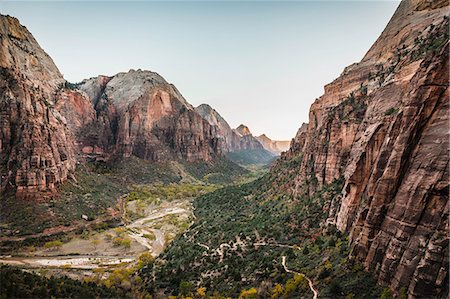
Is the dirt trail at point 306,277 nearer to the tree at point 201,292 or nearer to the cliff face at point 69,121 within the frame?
the tree at point 201,292

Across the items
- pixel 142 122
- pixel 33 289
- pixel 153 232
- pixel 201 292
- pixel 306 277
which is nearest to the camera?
pixel 33 289

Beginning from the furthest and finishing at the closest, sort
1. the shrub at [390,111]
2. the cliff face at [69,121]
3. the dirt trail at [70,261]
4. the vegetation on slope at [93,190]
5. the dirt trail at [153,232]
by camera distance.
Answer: the cliff face at [69,121]
the vegetation on slope at [93,190]
the dirt trail at [153,232]
the dirt trail at [70,261]
the shrub at [390,111]

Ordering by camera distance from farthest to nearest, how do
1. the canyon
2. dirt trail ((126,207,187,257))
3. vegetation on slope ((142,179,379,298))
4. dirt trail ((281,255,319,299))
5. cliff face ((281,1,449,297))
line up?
1. dirt trail ((126,207,187,257))
2. vegetation on slope ((142,179,379,298))
3. dirt trail ((281,255,319,299))
4. the canyon
5. cliff face ((281,1,449,297))

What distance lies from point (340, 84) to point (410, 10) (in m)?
17.4

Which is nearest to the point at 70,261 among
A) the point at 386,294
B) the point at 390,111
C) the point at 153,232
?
the point at 153,232

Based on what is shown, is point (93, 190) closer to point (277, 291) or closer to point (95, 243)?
point (95, 243)

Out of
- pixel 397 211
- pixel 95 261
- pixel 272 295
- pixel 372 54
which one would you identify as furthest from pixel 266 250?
pixel 372 54

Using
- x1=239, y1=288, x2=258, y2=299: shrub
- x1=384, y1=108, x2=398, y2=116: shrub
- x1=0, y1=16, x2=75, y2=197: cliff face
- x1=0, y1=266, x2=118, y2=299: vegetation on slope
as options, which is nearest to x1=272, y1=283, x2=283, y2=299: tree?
x1=239, y1=288, x2=258, y2=299: shrub

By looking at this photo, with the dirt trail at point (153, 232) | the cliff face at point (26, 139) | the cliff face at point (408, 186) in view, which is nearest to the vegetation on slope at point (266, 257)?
the cliff face at point (408, 186)

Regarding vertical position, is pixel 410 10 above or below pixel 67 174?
above

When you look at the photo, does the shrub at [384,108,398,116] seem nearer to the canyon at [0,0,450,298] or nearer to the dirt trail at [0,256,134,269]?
the canyon at [0,0,450,298]

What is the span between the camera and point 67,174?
91.1 m

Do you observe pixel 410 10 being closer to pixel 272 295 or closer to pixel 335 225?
pixel 335 225

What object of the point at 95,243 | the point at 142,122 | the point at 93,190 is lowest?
the point at 95,243
